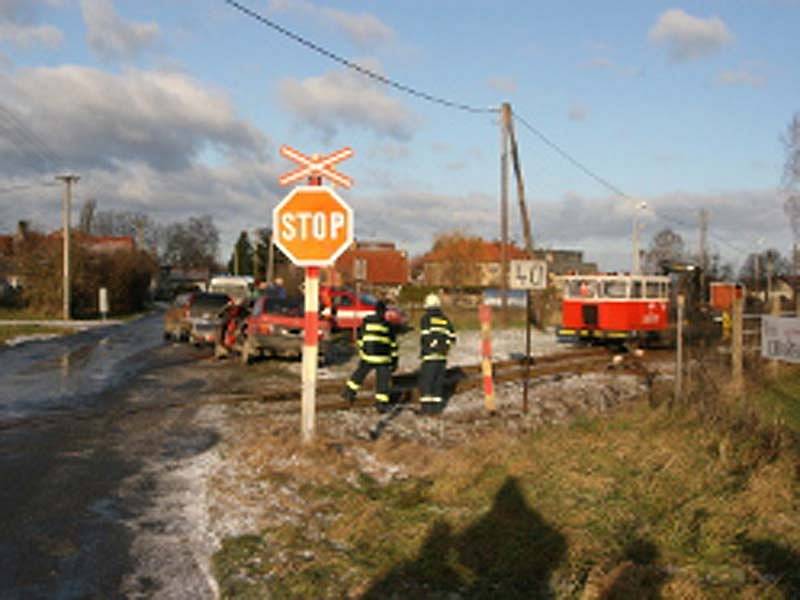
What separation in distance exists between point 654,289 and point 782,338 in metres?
14.1

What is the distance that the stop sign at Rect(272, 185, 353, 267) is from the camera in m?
8.71

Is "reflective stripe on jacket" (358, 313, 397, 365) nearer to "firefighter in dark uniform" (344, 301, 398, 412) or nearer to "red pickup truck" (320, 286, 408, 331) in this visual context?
"firefighter in dark uniform" (344, 301, 398, 412)

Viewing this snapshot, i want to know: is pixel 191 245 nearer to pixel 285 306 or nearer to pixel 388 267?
pixel 388 267

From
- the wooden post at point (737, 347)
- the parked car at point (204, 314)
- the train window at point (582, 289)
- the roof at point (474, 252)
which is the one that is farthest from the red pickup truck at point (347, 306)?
the roof at point (474, 252)

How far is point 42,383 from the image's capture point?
15273mm

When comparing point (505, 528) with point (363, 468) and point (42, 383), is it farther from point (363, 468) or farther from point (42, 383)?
point (42, 383)

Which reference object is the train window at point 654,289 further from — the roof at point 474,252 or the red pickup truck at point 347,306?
the roof at point 474,252

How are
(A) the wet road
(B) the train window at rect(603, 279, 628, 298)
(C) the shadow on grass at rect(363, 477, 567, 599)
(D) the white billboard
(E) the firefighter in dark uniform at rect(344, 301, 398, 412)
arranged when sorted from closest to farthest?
(C) the shadow on grass at rect(363, 477, 567, 599) → (A) the wet road → (D) the white billboard → (E) the firefighter in dark uniform at rect(344, 301, 398, 412) → (B) the train window at rect(603, 279, 628, 298)

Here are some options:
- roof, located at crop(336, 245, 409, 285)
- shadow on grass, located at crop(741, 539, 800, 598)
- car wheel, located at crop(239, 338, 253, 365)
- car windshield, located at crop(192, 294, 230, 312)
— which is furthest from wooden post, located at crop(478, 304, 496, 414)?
roof, located at crop(336, 245, 409, 285)

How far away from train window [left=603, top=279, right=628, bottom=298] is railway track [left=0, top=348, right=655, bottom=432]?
2956 millimetres

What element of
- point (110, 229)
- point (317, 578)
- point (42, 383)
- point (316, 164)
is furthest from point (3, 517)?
point (110, 229)

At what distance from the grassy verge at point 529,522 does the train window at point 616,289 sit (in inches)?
594

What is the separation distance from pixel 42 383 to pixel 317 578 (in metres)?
11.6

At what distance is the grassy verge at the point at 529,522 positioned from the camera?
511 cm
